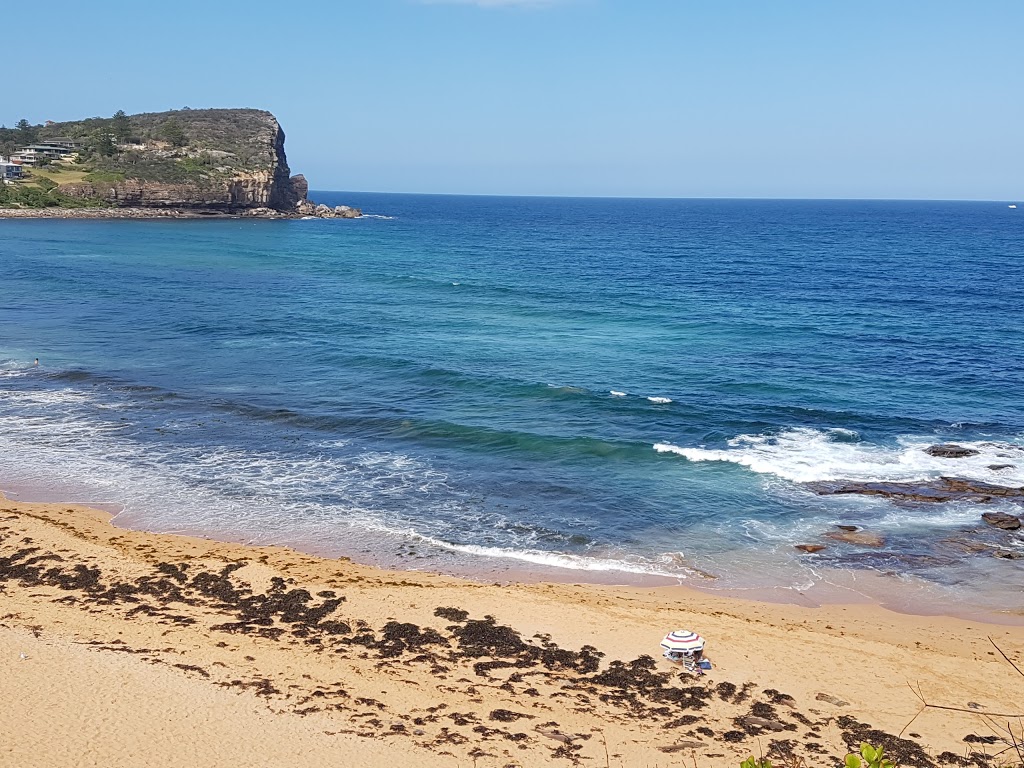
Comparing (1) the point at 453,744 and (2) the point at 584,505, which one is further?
(2) the point at 584,505

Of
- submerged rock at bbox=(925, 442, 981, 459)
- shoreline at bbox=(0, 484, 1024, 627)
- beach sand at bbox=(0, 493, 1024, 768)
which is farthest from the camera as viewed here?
submerged rock at bbox=(925, 442, 981, 459)

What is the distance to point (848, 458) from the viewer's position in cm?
3048

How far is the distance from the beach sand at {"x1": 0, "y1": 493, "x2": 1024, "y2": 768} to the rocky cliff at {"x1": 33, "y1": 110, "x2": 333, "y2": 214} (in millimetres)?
118026

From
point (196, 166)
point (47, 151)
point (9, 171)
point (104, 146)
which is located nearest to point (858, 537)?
point (196, 166)

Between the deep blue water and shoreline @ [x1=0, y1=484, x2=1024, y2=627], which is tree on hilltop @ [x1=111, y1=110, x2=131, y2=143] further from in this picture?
shoreline @ [x1=0, y1=484, x2=1024, y2=627]

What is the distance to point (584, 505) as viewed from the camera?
26.8 metres

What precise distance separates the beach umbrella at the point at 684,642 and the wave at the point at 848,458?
12.4 meters

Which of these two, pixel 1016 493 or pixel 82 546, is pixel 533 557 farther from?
pixel 1016 493

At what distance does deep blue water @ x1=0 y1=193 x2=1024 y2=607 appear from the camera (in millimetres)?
24766

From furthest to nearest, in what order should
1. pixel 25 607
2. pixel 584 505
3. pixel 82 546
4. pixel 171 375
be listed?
pixel 171 375
pixel 584 505
pixel 82 546
pixel 25 607

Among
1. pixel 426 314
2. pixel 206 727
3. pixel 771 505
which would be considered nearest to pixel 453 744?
pixel 206 727

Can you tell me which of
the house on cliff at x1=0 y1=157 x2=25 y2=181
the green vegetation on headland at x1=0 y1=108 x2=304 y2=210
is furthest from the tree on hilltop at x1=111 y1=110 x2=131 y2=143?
the house on cliff at x1=0 y1=157 x2=25 y2=181

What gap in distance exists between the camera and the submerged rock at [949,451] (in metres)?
30.3

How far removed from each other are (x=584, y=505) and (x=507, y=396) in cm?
1177
